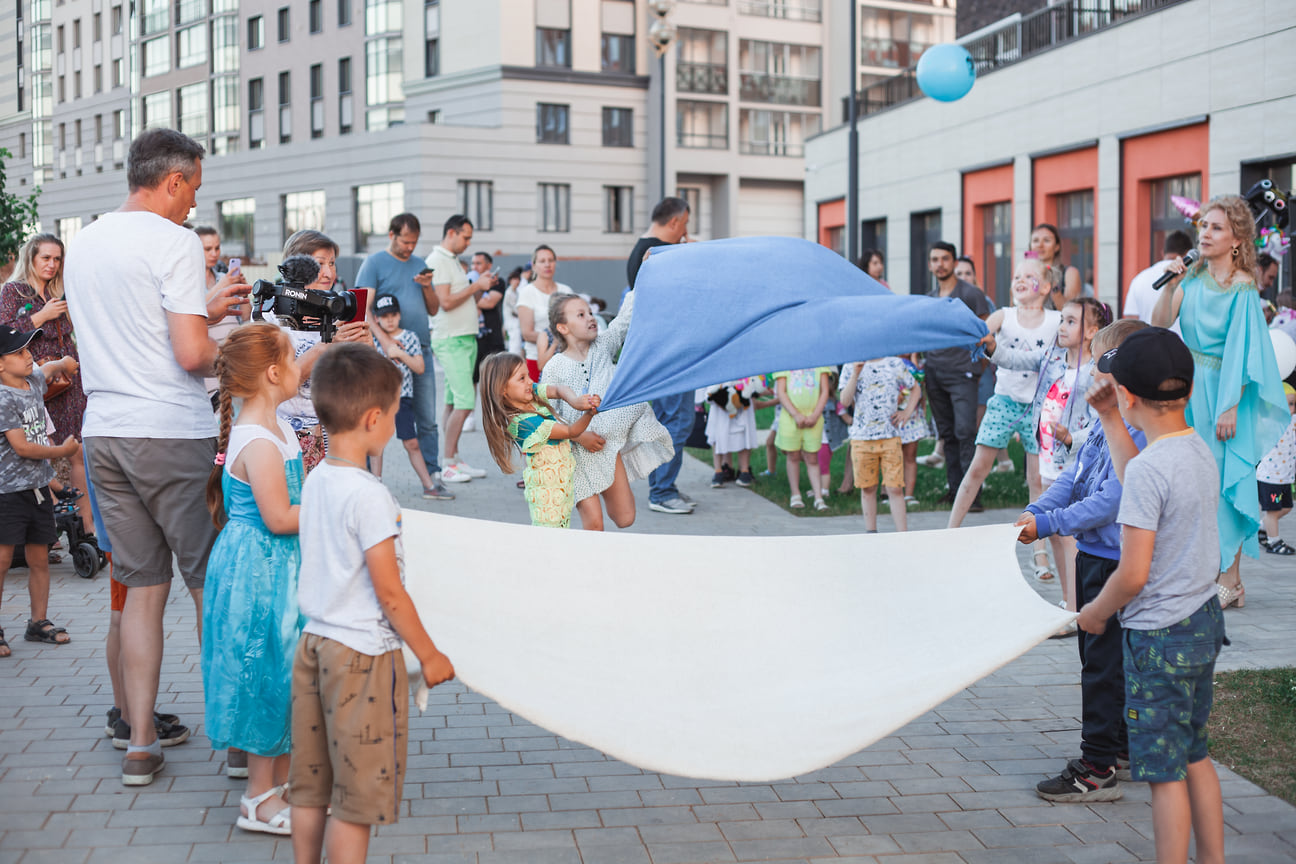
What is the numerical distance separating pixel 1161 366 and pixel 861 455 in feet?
17.4

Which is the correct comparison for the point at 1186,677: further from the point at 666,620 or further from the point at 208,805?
the point at 208,805

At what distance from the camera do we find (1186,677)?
3754 mm

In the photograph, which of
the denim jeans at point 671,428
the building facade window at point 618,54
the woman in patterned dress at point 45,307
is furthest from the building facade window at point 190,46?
the woman in patterned dress at point 45,307

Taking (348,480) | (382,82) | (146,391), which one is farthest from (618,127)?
(348,480)

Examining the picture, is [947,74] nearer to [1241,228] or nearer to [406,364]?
[406,364]

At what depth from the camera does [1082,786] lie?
454 cm

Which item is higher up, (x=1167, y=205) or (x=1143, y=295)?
(x=1167, y=205)

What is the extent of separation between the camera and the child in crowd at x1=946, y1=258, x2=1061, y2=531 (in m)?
8.00

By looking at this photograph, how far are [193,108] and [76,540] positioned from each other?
32527mm

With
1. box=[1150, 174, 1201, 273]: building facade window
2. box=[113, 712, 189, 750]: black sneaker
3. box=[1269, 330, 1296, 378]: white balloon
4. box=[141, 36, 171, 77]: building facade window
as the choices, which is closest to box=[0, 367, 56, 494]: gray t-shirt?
box=[113, 712, 189, 750]: black sneaker

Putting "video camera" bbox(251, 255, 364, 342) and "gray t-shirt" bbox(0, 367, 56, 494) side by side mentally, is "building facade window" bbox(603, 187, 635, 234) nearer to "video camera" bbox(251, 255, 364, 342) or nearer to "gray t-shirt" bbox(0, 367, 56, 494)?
"gray t-shirt" bbox(0, 367, 56, 494)

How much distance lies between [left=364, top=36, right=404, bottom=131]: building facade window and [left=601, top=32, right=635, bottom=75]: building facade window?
293 inches

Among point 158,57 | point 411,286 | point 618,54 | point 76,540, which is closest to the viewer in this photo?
point 76,540

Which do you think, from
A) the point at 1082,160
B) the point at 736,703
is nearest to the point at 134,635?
the point at 736,703
